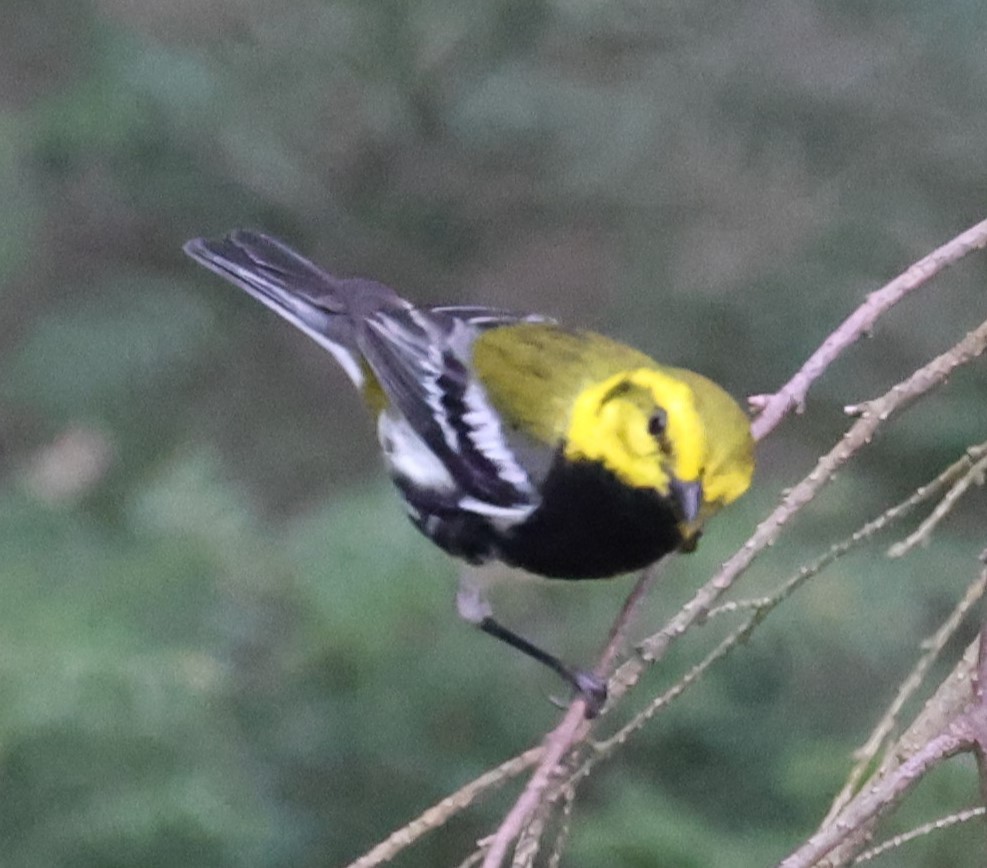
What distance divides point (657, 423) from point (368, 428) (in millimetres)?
2322

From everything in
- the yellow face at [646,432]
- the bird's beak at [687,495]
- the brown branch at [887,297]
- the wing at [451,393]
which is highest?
the brown branch at [887,297]

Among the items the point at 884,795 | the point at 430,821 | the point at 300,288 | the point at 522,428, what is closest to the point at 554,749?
the point at 430,821

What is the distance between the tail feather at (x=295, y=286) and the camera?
1.83 metres

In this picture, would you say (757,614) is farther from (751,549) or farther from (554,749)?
(554,749)

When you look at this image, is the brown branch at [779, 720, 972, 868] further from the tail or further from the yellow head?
the tail

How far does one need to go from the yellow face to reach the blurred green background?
411 mm

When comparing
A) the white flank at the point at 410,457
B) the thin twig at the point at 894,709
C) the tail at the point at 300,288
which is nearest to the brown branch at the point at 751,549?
the thin twig at the point at 894,709

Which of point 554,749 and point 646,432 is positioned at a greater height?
point 646,432

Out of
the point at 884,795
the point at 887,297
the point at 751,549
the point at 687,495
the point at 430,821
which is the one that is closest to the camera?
the point at 884,795

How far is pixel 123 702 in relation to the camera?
1456 mm

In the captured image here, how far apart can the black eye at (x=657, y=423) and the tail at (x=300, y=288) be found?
0.59 metres

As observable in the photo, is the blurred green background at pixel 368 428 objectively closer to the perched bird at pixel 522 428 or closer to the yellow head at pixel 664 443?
the perched bird at pixel 522 428

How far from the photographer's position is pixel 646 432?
128 centimetres

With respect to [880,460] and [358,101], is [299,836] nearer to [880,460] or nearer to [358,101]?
[880,460]
